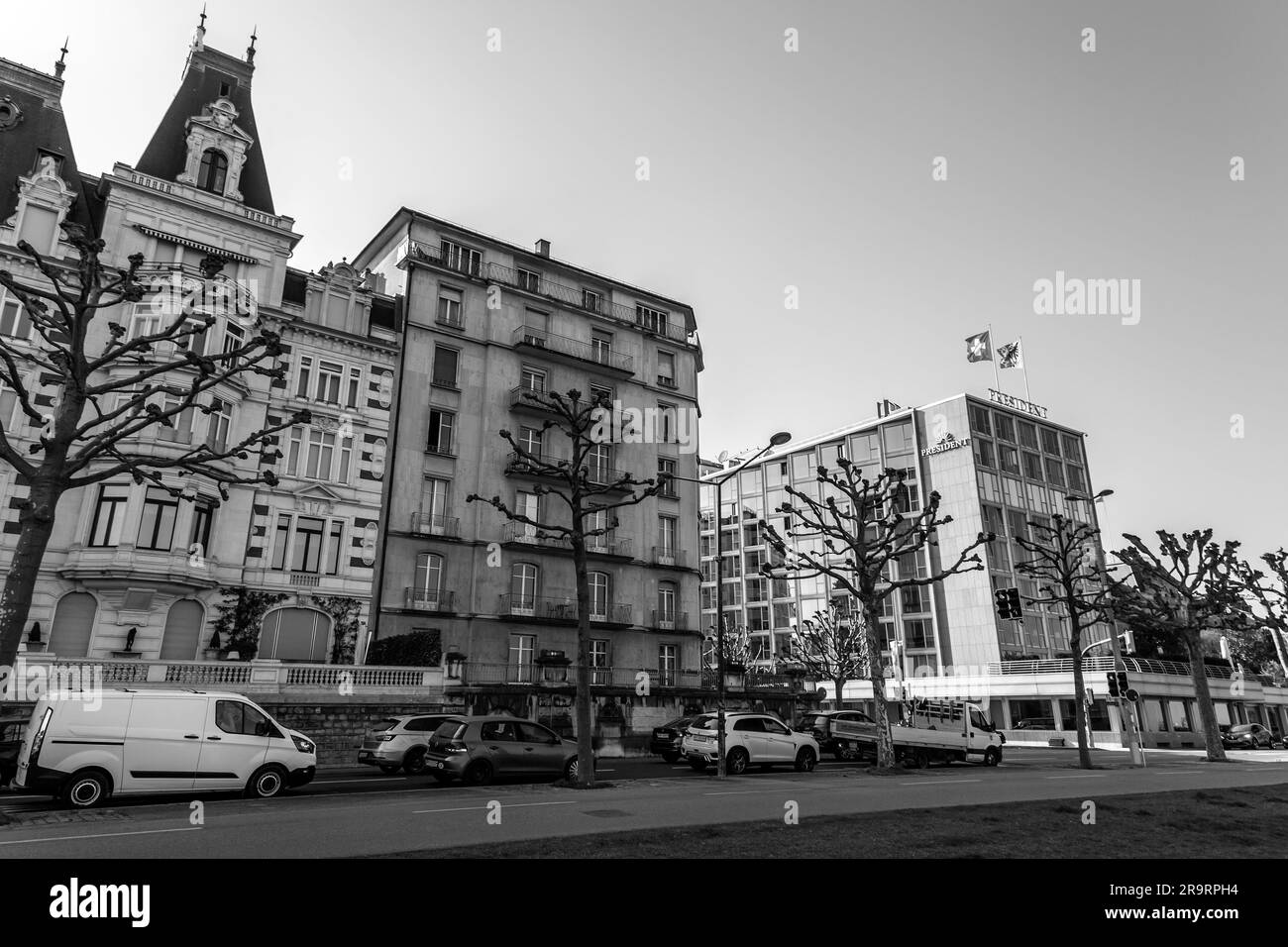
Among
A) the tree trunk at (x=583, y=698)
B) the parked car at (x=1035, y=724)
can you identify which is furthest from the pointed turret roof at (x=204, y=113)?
the parked car at (x=1035, y=724)

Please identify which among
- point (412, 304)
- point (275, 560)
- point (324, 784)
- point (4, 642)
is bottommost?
point (324, 784)

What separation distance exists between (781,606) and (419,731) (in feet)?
222

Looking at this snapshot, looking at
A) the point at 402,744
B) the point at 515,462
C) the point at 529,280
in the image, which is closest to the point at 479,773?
the point at 402,744

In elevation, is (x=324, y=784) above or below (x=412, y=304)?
below

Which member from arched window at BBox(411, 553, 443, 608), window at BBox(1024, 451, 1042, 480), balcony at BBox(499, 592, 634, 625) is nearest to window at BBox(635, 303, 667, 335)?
balcony at BBox(499, 592, 634, 625)

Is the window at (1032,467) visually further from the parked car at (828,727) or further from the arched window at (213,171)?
the arched window at (213,171)

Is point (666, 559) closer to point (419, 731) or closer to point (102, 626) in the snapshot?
point (419, 731)

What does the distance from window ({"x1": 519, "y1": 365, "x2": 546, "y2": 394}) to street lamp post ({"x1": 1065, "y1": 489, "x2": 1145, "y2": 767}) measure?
26.4 m

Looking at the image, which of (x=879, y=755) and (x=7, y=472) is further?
(x=7, y=472)

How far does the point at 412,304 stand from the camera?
1531 inches

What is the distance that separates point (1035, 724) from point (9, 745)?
6168 cm

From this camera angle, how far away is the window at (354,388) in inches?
1388
